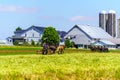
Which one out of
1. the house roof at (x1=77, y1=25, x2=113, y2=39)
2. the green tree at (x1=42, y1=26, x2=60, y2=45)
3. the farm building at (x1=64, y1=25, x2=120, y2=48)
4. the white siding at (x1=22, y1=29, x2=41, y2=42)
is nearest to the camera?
the green tree at (x1=42, y1=26, x2=60, y2=45)

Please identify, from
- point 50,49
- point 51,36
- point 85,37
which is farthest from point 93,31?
point 50,49

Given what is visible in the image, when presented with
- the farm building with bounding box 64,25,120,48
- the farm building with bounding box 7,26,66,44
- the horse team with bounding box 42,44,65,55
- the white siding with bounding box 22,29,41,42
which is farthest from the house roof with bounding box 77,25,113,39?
the horse team with bounding box 42,44,65,55

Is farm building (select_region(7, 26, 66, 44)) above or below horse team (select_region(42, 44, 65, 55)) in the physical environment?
above

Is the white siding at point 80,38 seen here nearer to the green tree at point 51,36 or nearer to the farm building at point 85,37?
the farm building at point 85,37

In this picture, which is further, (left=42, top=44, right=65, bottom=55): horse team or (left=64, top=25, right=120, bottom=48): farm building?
(left=64, top=25, right=120, bottom=48): farm building

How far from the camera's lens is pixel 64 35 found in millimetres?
135625

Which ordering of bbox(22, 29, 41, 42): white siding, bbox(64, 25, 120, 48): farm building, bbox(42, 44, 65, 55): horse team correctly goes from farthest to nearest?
bbox(22, 29, 41, 42): white siding, bbox(64, 25, 120, 48): farm building, bbox(42, 44, 65, 55): horse team

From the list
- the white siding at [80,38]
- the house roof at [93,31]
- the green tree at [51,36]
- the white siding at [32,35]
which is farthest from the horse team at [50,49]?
the white siding at [32,35]

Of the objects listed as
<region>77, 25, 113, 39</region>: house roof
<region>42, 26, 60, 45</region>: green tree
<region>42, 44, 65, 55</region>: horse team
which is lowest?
<region>42, 44, 65, 55</region>: horse team

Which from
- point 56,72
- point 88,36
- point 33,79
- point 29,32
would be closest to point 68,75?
point 56,72

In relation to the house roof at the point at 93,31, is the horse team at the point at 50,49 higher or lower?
lower

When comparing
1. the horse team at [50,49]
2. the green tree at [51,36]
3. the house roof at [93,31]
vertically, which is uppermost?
the house roof at [93,31]

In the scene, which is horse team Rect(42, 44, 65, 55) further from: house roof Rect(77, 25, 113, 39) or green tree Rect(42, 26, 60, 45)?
house roof Rect(77, 25, 113, 39)

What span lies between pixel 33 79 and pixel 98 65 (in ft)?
12.5
